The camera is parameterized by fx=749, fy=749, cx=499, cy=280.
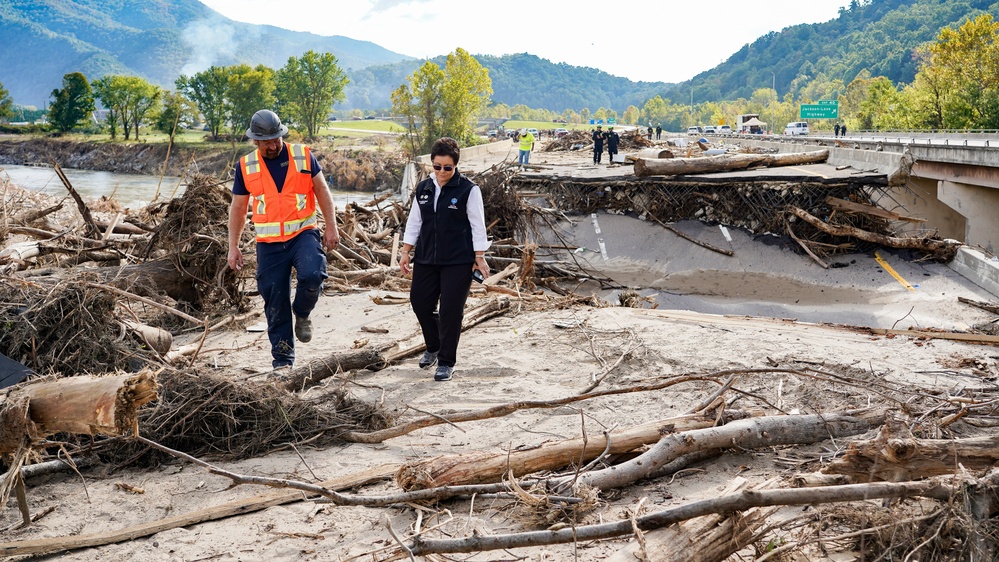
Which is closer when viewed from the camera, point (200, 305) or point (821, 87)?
point (200, 305)

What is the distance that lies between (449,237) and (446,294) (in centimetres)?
47

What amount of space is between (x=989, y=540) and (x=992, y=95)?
54.0 m

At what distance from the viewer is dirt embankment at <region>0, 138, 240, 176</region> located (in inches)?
3204

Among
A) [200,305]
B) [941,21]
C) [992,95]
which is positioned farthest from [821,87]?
[200,305]

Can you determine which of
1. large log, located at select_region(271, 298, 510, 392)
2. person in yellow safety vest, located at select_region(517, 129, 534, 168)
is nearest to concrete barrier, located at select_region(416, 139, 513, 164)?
person in yellow safety vest, located at select_region(517, 129, 534, 168)

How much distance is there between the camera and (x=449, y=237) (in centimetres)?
608

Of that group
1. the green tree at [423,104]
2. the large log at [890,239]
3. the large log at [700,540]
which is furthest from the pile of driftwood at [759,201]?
the green tree at [423,104]

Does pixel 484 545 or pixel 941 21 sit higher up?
pixel 941 21

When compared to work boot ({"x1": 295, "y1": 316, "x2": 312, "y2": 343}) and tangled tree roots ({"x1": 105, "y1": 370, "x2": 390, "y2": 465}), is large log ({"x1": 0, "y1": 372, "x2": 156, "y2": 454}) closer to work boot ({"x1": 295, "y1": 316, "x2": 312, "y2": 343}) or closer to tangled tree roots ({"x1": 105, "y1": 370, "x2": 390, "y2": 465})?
tangled tree roots ({"x1": 105, "y1": 370, "x2": 390, "y2": 465})

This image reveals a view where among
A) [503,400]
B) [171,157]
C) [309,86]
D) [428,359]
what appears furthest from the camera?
[309,86]

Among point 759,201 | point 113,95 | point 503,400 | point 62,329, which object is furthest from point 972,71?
point 113,95

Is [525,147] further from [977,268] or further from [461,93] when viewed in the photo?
[461,93]

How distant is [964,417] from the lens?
436 cm

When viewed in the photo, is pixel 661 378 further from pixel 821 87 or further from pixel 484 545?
pixel 821 87
